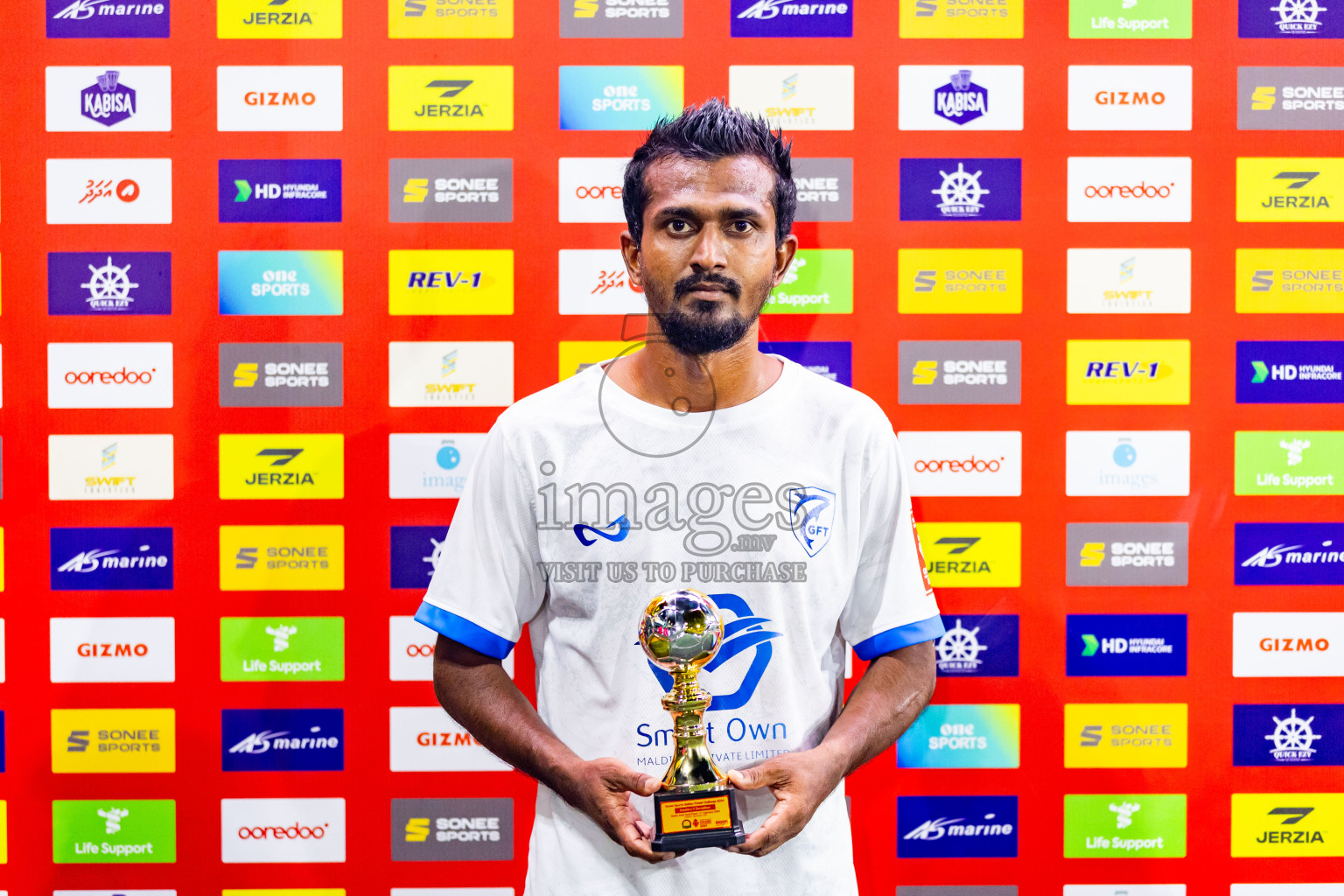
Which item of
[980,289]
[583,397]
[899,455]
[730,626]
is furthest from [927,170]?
[730,626]

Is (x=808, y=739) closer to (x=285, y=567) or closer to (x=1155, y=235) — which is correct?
(x=285, y=567)

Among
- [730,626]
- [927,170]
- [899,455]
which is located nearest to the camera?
[730,626]

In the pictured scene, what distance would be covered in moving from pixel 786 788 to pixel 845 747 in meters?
0.12

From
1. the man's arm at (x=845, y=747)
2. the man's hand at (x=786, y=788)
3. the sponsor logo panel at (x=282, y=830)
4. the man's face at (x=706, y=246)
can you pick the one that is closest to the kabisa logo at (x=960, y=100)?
the man's face at (x=706, y=246)

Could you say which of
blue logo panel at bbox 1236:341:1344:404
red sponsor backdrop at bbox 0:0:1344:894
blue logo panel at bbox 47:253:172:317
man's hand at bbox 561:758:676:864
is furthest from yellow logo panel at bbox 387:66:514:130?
blue logo panel at bbox 1236:341:1344:404

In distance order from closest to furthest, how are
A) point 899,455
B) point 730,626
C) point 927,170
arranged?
point 730,626 → point 899,455 → point 927,170

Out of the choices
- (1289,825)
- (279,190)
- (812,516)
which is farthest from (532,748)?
(1289,825)

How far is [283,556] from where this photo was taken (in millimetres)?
1966

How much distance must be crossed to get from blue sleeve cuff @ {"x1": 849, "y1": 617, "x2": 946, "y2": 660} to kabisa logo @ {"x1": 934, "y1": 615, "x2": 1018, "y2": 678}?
2.05ft

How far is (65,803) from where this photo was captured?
6.56ft

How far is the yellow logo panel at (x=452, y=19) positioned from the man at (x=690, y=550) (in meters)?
0.80

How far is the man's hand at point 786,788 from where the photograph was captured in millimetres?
1189

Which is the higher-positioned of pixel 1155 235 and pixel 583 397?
pixel 1155 235

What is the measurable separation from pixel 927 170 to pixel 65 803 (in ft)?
8.12
